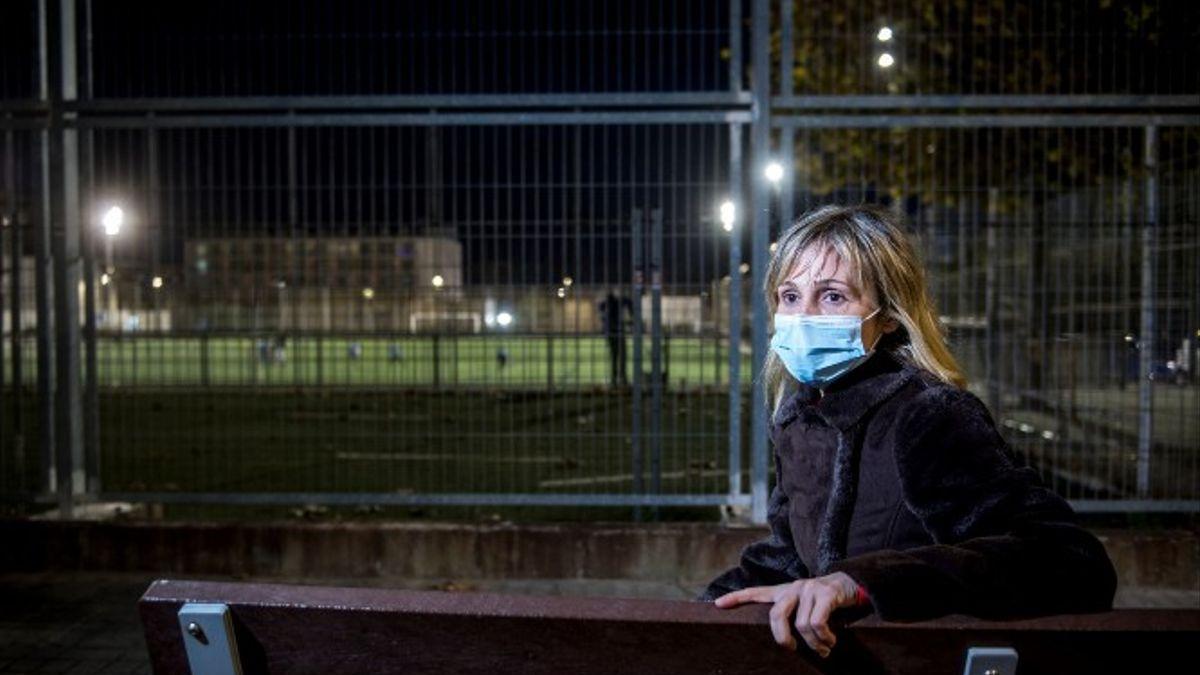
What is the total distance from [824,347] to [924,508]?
1.36 feet

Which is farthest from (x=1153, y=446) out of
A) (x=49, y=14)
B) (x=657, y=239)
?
(x=49, y=14)

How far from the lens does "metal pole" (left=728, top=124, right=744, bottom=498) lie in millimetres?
6641

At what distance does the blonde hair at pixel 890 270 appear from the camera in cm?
208

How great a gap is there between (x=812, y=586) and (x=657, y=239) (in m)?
5.24

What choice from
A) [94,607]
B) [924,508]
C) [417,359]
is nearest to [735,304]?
[417,359]

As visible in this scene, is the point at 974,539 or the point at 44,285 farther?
the point at 44,285

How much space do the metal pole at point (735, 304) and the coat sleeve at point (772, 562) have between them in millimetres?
4351

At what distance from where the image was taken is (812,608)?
1.58 m

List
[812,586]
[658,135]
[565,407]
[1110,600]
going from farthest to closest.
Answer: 1. [565,407]
2. [658,135]
3. [1110,600]
4. [812,586]

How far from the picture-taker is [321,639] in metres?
1.79

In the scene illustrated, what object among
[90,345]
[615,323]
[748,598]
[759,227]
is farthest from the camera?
[90,345]

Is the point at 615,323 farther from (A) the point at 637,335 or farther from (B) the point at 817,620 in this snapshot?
(B) the point at 817,620

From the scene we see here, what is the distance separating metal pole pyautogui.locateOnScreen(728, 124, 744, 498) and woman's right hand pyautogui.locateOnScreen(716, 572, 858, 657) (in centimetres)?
505

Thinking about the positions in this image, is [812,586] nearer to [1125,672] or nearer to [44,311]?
[1125,672]
